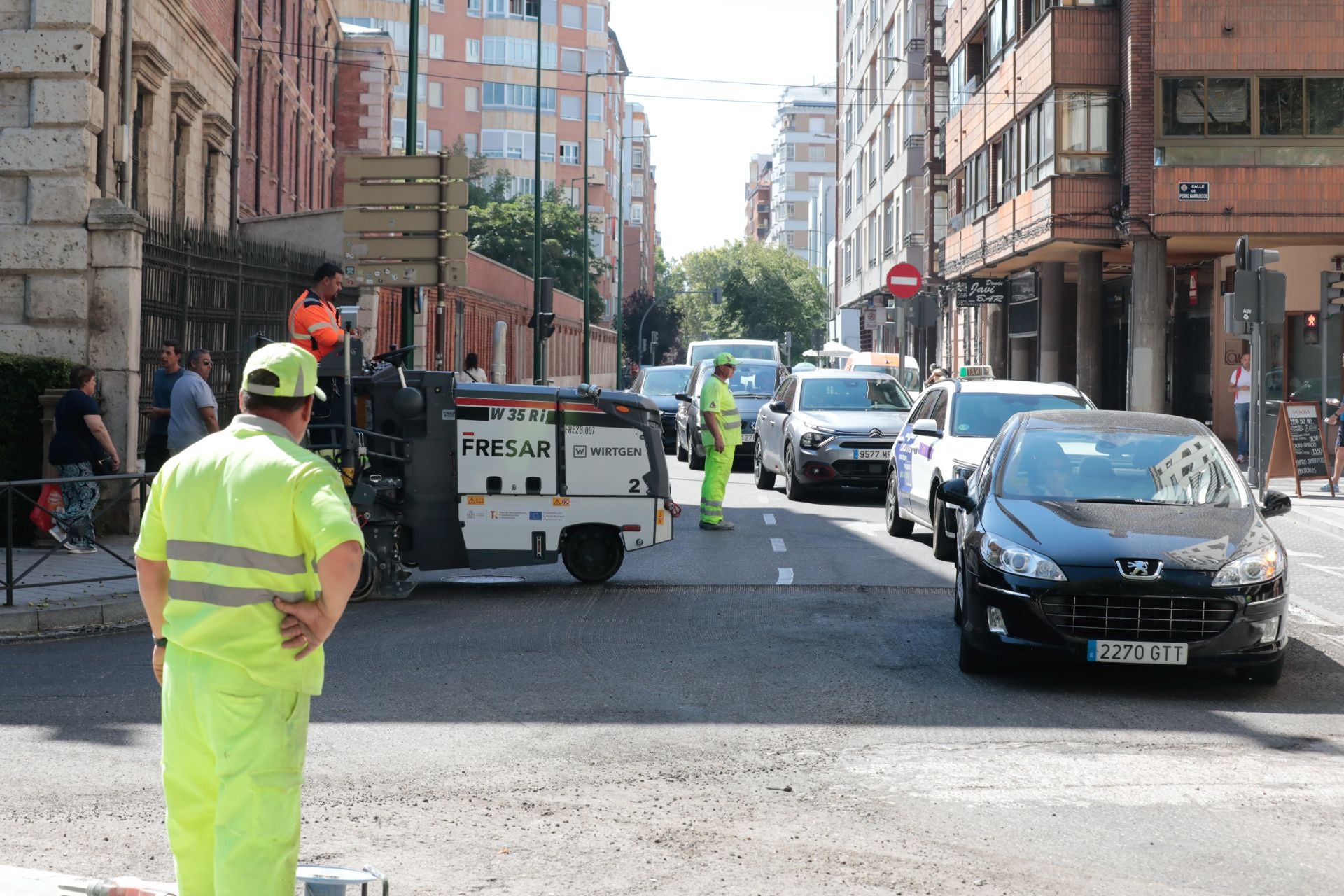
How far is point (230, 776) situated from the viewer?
3.70 metres

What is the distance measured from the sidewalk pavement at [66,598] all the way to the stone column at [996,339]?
34951 millimetres

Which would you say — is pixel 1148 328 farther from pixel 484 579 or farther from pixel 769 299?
pixel 769 299

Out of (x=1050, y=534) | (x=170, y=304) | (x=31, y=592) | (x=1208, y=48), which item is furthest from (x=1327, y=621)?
(x=1208, y=48)

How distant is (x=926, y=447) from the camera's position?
1501cm

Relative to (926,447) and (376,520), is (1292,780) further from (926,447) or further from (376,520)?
(926,447)

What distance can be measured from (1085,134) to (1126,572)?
2499cm

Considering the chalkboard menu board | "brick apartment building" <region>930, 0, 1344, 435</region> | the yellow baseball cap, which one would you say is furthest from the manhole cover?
"brick apartment building" <region>930, 0, 1344, 435</region>

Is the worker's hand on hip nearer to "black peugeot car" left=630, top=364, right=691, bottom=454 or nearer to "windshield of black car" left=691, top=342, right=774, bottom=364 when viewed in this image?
"black peugeot car" left=630, top=364, right=691, bottom=454

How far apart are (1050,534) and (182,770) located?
216 inches

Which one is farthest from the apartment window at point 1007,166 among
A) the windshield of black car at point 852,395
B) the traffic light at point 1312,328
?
the windshield of black car at point 852,395

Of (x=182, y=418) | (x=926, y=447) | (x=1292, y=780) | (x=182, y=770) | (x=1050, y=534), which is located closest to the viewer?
(x=182, y=770)

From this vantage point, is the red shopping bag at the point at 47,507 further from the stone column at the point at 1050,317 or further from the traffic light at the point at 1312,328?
the stone column at the point at 1050,317

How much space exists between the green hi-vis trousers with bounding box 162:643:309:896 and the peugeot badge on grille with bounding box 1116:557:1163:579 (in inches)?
201

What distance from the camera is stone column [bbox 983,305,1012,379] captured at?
1758 inches
